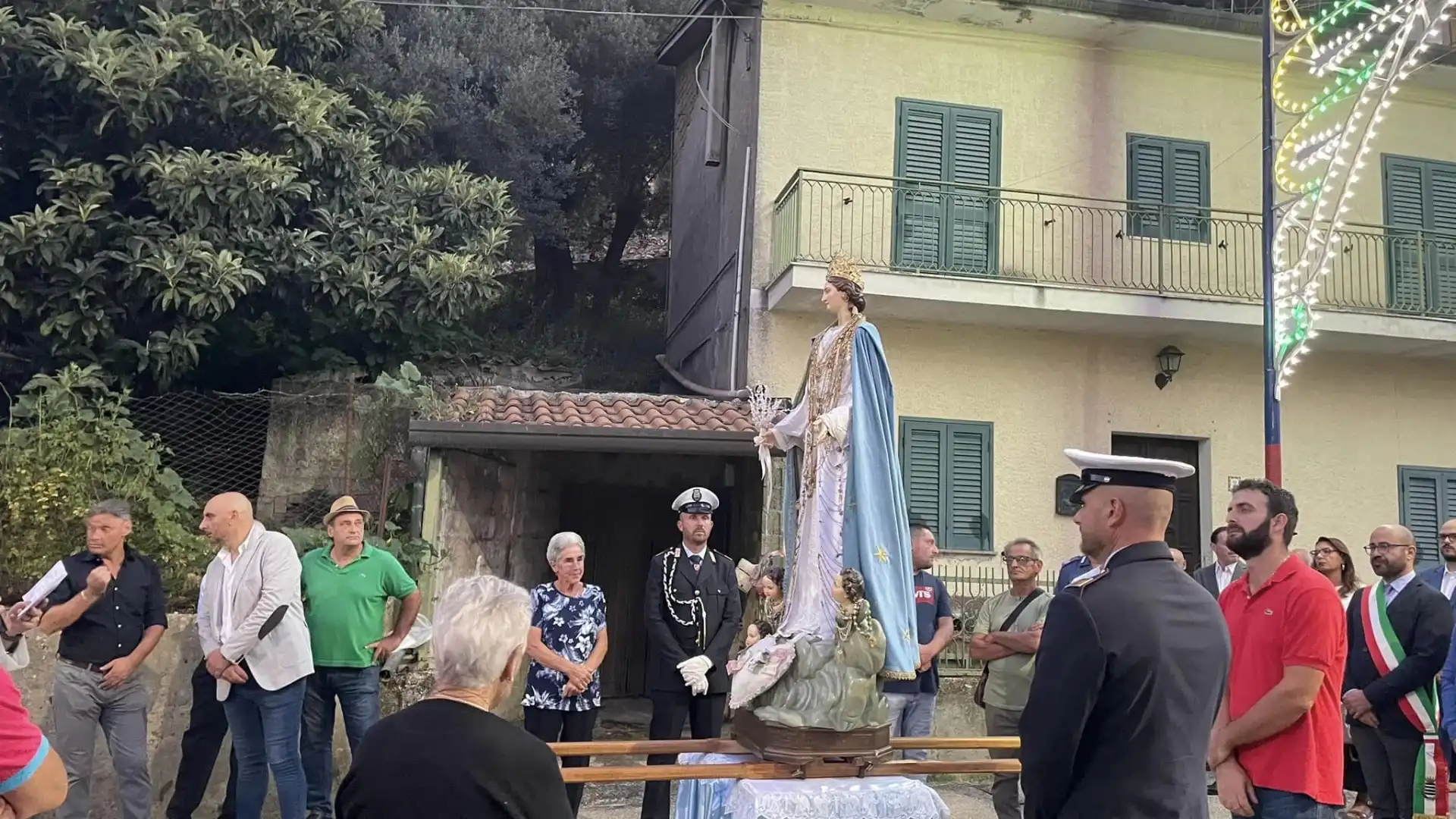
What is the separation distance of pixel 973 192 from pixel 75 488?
865cm

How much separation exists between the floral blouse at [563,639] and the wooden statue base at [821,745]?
1.65 metres

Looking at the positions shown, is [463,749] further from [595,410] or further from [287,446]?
[287,446]

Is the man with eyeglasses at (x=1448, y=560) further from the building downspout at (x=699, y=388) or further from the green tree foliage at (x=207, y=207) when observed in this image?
the green tree foliage at (x=207, y=207)

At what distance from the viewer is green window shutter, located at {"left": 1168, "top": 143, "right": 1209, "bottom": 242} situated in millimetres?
11844

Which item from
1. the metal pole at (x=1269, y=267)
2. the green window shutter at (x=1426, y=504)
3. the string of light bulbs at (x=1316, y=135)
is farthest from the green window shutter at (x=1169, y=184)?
the green window shutter at (x=1426, y=504)

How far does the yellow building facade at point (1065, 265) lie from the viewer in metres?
11.1

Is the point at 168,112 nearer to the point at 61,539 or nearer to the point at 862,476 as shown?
the point at 61,539

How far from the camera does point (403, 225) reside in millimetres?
10742

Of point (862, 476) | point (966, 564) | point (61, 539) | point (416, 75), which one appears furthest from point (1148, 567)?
point (416, 75)

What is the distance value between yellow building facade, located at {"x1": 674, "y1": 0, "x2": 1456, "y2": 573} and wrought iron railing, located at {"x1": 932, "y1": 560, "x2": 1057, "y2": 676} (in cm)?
28

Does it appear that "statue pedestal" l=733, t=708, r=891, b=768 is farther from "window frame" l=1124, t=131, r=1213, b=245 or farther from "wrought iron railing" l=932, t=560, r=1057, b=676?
"window frame" l=1124, t=131, r=1213, b=245

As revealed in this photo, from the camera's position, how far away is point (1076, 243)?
37.9ft

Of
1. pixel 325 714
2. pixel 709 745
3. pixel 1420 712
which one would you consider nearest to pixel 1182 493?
pixel 1420 712

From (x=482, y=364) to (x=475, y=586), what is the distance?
10.4m
